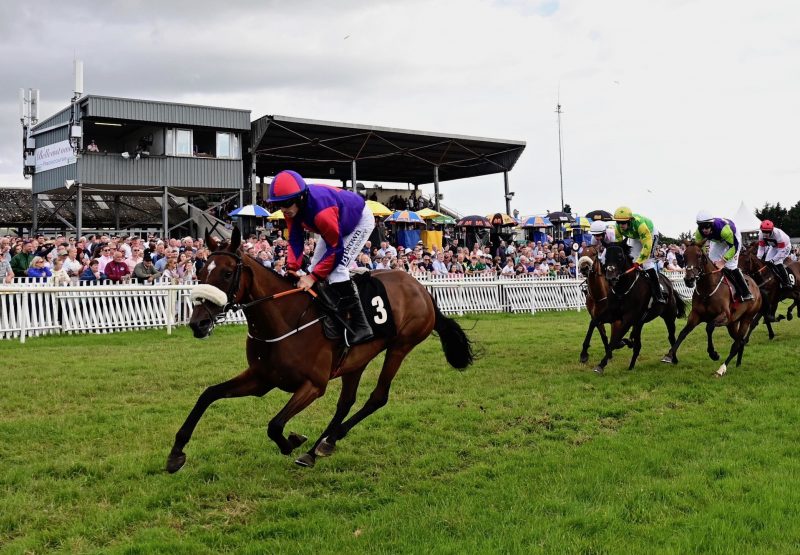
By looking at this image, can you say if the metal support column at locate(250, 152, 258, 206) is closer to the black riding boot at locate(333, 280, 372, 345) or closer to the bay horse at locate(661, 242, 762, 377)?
the bay horse at locate(661, 242, 762, 377)

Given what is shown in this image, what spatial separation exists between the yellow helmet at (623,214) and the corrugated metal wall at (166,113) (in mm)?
22113

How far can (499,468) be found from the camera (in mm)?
5375

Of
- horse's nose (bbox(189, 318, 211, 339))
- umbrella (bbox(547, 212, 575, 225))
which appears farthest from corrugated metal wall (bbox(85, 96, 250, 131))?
horse's nose (bbox(189, 318, 211, 339))

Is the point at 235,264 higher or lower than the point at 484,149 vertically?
lower

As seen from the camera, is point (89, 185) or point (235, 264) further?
point (89, 185)

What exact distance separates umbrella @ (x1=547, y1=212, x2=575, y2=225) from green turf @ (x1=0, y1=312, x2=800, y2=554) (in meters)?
20.3

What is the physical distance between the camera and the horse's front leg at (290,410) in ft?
16.6

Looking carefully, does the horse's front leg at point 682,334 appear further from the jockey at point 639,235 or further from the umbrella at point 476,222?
the umbrella at point 476,222

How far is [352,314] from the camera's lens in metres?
5.72

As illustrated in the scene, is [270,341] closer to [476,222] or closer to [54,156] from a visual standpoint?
[476,222]

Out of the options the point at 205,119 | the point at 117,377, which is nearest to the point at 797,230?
the point at 205,119

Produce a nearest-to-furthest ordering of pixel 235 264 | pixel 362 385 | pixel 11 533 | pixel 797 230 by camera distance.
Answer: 1. pixel 11 533
2. pixel 235 264
3. pixel 362 385
4. pixel 797 230

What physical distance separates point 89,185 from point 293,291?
25066mm

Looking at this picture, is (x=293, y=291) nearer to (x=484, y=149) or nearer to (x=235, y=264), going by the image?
(x=235, y=264)
